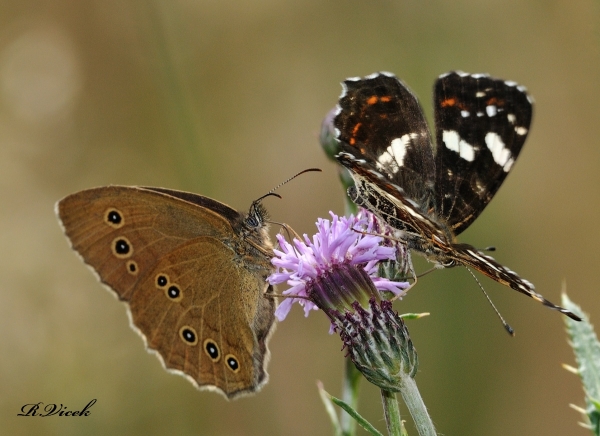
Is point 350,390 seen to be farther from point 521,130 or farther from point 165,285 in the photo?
point 521,130

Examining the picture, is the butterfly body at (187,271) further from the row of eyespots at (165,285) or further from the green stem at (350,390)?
the green stem at (350,390)

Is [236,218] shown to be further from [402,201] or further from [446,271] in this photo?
[446,271]

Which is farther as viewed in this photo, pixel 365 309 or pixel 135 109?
pixel 135 109

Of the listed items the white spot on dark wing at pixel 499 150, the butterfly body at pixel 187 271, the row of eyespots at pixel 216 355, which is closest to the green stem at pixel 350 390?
the butterfly body at pixel 187 271

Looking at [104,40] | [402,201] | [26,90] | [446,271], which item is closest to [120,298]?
[402,201]

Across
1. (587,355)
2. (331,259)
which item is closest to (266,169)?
(331,259)
